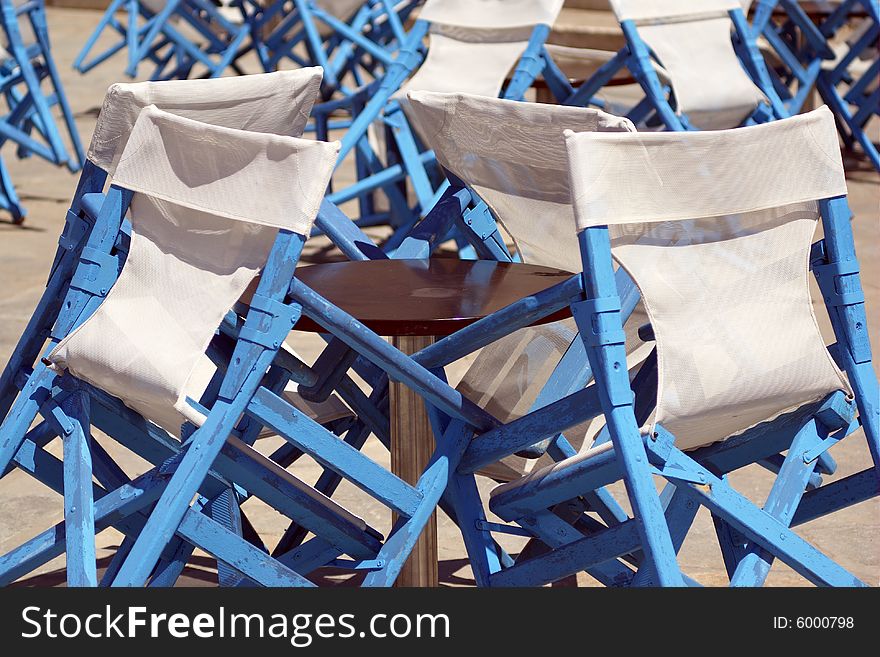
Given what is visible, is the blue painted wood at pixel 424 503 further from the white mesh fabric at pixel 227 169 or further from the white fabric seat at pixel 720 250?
the white mesh fabric at pixel 227 169

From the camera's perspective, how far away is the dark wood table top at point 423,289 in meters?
2.36

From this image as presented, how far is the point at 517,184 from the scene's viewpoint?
265cm

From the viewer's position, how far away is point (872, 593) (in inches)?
89.9

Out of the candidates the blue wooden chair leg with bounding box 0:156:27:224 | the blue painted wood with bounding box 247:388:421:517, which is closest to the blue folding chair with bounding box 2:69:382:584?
the blue painted wood with bounding box 247:388:421:517

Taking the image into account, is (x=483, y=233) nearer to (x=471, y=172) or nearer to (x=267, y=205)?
(x=471, y=172)

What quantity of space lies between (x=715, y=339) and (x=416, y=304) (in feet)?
1.88

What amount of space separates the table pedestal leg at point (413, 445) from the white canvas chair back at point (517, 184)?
248mm

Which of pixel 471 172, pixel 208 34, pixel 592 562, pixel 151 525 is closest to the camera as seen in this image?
pixel 151 525

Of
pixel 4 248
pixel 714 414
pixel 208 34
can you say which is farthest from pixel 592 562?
pixel 208 34

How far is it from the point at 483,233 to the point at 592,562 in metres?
0.89

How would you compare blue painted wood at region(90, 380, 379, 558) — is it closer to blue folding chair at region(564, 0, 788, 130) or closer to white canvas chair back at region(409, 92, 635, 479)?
white canvas chair back at region(409, 92, 635, 479)

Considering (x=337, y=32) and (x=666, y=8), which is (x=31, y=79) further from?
(x=666, y=8)

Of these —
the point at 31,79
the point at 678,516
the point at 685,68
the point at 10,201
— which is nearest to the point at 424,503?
the point at 678,516

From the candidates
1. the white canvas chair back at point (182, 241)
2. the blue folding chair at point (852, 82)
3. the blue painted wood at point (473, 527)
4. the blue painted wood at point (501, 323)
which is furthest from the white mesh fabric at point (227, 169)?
the blue folding chair at point (852, 82)
